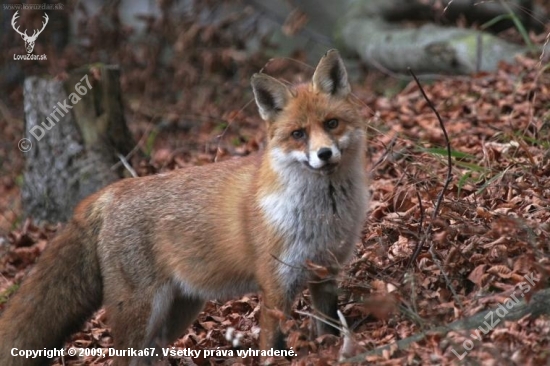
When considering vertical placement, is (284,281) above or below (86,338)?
above

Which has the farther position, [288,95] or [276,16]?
[276,16]

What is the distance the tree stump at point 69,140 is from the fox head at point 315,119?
10.8ft

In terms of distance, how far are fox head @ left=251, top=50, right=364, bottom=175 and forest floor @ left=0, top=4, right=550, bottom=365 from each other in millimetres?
722

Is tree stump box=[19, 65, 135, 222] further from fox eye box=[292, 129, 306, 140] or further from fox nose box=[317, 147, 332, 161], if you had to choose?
fox nose box=[317, 147, 332, 161]

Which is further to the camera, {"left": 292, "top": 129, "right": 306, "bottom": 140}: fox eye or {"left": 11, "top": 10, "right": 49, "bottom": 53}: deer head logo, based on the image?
{"left": 11, "top": 10, "right": 49, "bottom": 53}: deer head logo

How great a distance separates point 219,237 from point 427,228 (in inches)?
55.1

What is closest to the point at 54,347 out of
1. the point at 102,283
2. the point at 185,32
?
the point at 102,283

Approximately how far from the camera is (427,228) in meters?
5.13

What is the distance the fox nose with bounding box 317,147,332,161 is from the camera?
4.56 m

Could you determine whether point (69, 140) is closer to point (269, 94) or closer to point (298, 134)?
point (269, 94)

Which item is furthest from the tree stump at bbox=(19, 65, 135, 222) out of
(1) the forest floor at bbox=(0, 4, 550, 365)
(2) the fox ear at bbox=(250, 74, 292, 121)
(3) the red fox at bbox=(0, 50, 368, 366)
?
(2) the fox ear at bbox=(250, 74, 292, 121)

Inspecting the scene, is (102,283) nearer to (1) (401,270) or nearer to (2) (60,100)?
(1) (401,270)

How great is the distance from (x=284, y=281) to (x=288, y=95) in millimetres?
1205

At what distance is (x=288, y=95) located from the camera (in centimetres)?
503
